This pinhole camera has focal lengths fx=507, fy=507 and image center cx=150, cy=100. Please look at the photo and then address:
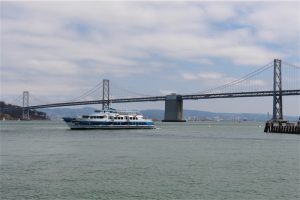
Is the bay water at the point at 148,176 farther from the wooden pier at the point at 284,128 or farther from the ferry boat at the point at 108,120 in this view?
the ferry boat at the point at 108,120

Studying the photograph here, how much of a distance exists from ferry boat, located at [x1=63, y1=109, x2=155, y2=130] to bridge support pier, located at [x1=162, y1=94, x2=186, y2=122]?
52.1 meters

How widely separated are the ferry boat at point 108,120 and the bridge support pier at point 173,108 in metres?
52.1

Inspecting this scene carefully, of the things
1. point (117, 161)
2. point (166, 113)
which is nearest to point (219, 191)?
point (117, 161)

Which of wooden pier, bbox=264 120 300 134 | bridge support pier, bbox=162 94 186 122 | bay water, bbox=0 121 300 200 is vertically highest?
bridge support pier, bbox=162 94 186 122

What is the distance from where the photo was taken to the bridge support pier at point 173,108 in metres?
135

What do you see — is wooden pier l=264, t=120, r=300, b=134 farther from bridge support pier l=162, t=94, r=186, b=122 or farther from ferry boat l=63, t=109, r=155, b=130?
bridge support pier l=162, t=94, r=186, b=122

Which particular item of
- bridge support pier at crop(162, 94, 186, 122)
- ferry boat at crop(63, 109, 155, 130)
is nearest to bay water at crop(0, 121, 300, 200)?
ferry boat at crop(63, 109, 155, 130)

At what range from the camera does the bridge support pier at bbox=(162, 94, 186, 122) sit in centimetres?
13520

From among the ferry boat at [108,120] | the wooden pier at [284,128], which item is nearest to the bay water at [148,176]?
the wooden pier at [284,128]

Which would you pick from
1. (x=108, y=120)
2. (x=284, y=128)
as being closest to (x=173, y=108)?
(x=108, y=120)

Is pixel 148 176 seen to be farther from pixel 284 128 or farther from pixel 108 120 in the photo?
pixel 108 120

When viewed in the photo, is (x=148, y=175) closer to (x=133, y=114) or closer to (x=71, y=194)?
(x=71, y=194)

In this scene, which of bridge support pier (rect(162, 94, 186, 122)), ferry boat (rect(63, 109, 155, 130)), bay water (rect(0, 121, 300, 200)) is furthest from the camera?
bridge support pier (rect(162, 94, 186, 122))

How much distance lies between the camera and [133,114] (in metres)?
83.2
